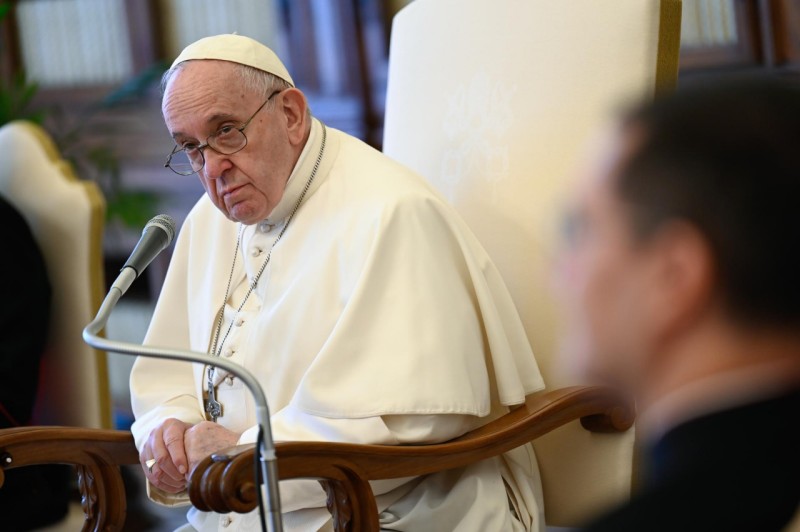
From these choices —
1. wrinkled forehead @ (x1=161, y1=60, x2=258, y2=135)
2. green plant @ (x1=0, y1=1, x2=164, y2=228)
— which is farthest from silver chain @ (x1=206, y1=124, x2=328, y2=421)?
green plant @ (x1=0, y1=1, x2=164, y2=228)

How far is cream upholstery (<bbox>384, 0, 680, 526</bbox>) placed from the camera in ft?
7.95

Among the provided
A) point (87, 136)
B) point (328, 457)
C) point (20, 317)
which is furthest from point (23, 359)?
point (87, 136)

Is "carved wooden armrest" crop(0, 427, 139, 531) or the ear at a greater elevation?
the ear

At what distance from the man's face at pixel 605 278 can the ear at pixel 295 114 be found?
1.59 meters

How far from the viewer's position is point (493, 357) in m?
2.36

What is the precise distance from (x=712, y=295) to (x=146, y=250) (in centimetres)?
125

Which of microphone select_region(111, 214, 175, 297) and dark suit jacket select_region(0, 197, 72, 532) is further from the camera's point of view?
dark suit jacket select_region(0, 197, 72, 532)

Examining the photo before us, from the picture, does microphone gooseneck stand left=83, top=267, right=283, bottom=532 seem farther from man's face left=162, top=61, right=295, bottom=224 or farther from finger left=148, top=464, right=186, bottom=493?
man's face left=162, top=61, right=295, bottom=224

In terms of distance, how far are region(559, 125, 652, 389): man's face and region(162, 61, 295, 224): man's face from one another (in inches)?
60.7

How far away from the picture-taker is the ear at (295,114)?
259cm

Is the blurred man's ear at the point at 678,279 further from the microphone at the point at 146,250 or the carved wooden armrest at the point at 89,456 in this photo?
the carved wooden armrest at the point at 89,456

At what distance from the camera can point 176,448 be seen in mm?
2416

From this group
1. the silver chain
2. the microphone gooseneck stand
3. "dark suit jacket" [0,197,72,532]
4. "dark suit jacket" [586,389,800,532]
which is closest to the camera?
"dark suit jacket" [586,389,800,532]

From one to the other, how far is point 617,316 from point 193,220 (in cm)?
208
